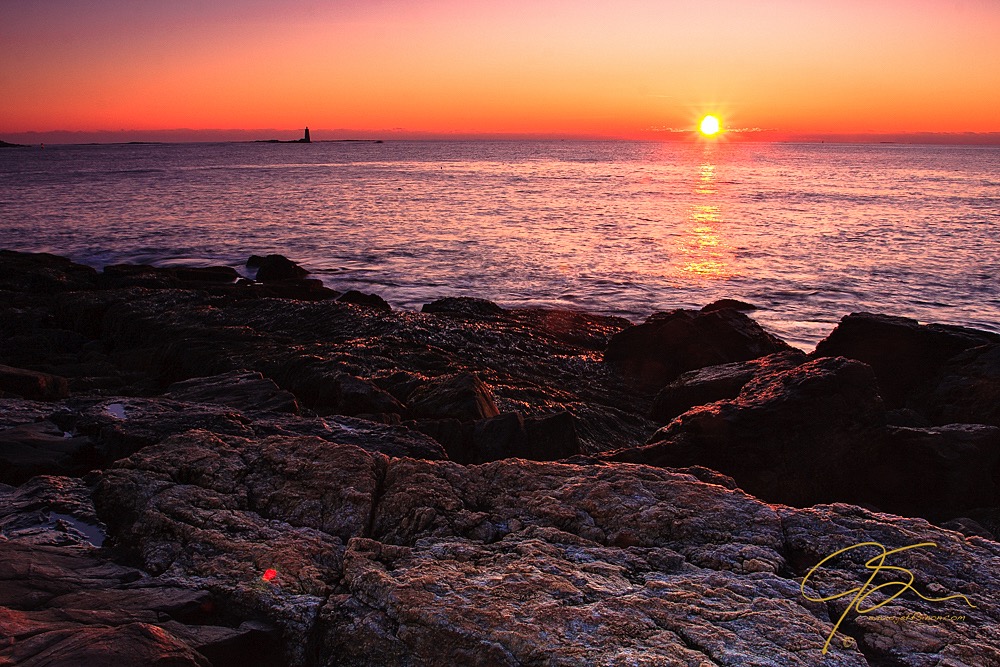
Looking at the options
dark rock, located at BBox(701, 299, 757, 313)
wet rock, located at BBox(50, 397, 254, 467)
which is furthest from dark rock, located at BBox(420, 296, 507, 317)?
wet rock, located at BBox(50, 397, 254, 467)

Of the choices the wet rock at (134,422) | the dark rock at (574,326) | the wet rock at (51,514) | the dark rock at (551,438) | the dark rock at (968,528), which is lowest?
the dark rock at (574,326)

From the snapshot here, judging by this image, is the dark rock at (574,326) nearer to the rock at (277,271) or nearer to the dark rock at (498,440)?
the dark rock at (498,440)

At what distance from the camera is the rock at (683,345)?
10836 mm

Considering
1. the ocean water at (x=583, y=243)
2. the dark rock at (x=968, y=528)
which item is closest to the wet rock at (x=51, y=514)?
the dark rock at (x=968, y=528)

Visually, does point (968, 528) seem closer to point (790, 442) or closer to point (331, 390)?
point (790, 442)

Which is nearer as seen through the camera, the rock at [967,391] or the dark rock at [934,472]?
the dark rock at [934,472]

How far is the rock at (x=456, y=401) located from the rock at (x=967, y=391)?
560 cm

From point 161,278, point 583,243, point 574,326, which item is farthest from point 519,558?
point 583,243

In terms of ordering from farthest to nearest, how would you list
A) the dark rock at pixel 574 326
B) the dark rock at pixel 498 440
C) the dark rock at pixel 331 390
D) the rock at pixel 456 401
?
the dark rock at pixel 574 326
the dark rock at pixel 331 390
the rock at pixel 456 401
the dark rock at pixel 498 440

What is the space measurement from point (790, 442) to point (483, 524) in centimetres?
363

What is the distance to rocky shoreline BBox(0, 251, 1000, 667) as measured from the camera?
302 centimetres

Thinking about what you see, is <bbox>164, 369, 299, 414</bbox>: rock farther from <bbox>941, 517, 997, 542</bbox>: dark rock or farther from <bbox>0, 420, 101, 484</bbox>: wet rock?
<bbox>941, 517, 997, 542</bbox>: dark rock

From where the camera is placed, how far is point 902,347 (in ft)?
31.6

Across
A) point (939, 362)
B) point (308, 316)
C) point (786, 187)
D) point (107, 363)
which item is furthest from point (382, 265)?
point (786, 187)
